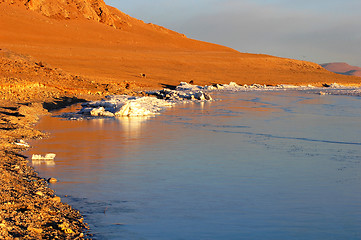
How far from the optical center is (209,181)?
752 cm

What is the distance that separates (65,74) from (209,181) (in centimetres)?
2345

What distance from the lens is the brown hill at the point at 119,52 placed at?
51.8 meters

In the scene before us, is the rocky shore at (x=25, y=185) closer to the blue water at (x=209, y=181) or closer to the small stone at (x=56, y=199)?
the small stone at (x=56, y=199)

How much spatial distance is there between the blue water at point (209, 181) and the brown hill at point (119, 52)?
27331 mm

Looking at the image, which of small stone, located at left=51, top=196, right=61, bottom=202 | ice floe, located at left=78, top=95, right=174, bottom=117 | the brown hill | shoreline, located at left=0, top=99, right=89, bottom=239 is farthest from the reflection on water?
the brown hill

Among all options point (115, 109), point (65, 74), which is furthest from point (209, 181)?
point (65, 74)

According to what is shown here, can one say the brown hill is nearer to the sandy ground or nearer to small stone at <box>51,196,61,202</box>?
the sandy ground

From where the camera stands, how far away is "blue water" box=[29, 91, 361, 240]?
551 centimetres

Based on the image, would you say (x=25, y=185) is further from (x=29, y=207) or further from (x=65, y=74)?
(x=65, y=74)

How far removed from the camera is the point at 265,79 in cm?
5934

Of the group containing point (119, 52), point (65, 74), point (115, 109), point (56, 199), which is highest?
point (119, 52)

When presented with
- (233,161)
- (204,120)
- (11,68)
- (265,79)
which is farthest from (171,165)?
(265,79)

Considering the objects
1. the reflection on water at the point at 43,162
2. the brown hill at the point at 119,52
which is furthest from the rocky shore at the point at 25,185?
the brown hill at the point at 119,52

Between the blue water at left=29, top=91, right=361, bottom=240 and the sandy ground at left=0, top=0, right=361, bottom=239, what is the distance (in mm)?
521
